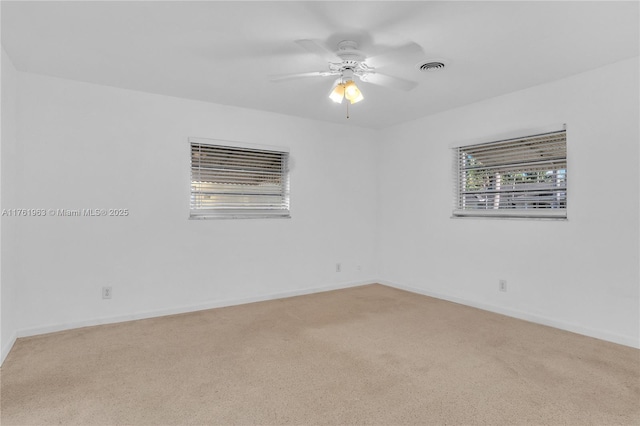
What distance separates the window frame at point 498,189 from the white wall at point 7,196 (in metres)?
4.30

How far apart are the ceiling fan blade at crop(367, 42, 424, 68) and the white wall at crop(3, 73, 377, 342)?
7.06ft

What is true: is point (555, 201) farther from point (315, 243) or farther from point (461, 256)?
point (315, 243)

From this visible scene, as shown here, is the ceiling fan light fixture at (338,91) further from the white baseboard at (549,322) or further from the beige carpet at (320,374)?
the white baseboard at (549,322)

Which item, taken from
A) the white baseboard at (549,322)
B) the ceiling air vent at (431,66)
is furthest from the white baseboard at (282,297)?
the ceiling air vent at (431,66)

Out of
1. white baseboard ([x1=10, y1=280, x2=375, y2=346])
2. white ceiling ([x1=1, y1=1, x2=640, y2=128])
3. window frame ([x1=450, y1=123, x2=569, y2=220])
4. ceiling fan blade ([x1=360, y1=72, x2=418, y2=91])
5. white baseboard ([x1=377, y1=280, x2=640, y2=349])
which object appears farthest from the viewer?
window frame ([x1=450, y1=123, x2=569, y2=220])

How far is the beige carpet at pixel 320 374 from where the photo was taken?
6.56 feet

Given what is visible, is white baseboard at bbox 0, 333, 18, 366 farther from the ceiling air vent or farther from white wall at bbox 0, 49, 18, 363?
the ceiling air vent

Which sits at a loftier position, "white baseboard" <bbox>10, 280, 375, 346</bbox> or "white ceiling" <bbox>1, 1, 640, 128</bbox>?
"white ceiling" <bbox>1, 1, 640, 128</bbox>

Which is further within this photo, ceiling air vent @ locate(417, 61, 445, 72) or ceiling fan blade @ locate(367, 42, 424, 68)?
ceiling air vent @ locate(417, 61, 445, 72)

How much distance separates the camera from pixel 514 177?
12.8ft

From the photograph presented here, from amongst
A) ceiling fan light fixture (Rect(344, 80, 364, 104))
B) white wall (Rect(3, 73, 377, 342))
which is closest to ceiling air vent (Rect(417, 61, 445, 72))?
ceiling fan light fixture (Rect(344, 80, 364, 104))

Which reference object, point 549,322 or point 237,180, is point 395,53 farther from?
point 549,322

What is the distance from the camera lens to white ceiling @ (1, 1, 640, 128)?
7.33 feet

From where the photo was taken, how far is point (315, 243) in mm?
4945
